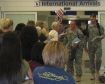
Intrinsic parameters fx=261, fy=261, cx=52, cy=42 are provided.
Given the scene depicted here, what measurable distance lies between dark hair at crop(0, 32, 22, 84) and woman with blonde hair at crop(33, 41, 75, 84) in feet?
1.16

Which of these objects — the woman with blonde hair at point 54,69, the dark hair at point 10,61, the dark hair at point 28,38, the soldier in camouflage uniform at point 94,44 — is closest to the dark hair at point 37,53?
the dark hair at point 28,38

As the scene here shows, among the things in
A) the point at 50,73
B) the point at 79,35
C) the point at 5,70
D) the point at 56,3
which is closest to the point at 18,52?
the point at 5,70

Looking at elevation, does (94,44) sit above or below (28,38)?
below

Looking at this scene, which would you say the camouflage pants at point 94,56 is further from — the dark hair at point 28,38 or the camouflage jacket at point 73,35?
the dark hair at point 28,38

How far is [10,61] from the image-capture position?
6.98ft

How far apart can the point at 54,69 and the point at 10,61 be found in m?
0.49

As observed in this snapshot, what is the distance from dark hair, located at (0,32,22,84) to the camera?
2.07 meters

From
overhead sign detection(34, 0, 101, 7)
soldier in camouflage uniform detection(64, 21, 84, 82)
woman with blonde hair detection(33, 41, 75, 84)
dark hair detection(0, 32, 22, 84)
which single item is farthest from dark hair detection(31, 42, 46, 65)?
overhead sign detection(34, 0, 101, 7)

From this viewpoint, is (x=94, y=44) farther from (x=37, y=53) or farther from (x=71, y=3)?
(x=37, y=53)

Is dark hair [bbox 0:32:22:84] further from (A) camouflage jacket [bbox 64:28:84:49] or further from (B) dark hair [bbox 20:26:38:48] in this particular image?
(A) camouflage jacket [bbox 64:28:84:49]

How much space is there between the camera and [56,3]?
9.61 metres

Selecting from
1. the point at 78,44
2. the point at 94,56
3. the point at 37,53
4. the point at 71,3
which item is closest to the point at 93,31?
the point at 78,44

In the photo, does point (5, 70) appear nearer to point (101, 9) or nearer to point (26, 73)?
point (26, 73)

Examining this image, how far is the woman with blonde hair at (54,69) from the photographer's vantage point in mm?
2406
